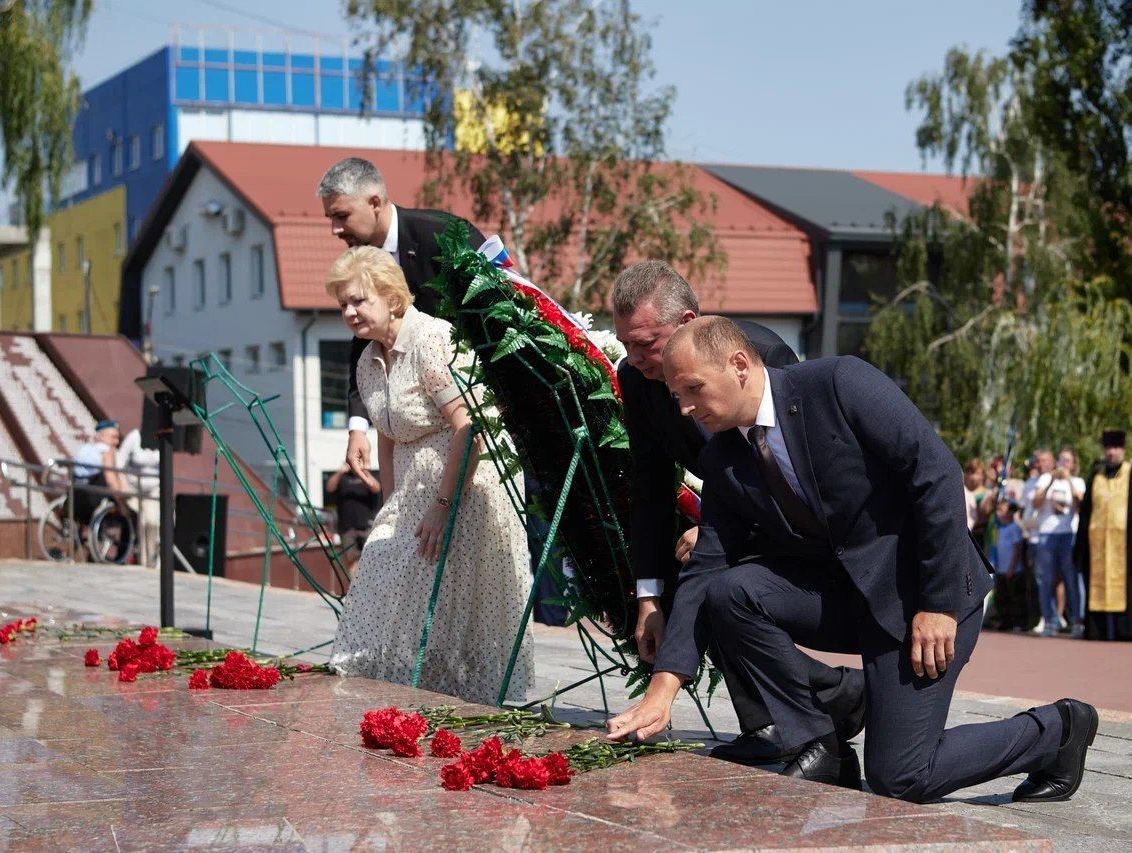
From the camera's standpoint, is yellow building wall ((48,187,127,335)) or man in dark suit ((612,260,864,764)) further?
yellow building wall ((48,187,127,335))

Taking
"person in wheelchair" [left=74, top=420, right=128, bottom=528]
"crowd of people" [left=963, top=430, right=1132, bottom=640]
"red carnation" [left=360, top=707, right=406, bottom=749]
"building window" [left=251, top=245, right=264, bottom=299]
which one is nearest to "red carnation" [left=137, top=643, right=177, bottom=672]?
"red carnation" [left=360, top=707, right=406, bottom=749]

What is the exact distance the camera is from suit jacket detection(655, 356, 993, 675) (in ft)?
15.0

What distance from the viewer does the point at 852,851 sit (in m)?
3.54

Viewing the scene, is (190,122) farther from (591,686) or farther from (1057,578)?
(591,686)

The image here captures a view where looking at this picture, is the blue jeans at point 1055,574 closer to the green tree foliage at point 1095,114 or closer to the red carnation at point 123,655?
the red carnation at point 123,655

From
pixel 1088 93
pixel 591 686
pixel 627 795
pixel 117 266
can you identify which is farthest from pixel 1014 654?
pixel 117 266

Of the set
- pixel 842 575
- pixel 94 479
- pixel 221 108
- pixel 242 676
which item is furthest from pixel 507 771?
pixel 221 108

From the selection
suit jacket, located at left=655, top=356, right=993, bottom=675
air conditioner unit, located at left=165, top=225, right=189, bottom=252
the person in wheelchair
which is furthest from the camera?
air conditioner unit, located at left=165, top=225, right=189, bottom=252

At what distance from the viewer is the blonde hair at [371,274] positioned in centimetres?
641

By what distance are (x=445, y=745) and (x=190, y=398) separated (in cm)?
498

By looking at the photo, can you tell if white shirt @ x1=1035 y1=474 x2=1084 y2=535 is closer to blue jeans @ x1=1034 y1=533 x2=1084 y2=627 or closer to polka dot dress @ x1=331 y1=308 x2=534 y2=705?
blue jeans @ x1=1034 y1=533 x2=1084 y2=627

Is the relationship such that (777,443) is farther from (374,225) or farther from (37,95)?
(37,95)

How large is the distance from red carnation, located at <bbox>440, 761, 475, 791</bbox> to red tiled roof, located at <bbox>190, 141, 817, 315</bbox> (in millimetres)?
36061

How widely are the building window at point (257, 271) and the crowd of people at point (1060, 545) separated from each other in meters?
29.4
